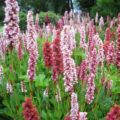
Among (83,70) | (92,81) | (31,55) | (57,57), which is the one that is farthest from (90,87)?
(31,55)

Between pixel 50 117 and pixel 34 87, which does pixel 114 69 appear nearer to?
pixel 34 87

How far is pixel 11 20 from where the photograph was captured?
13.6 ft

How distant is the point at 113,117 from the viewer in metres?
2.70

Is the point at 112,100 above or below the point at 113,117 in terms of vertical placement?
below

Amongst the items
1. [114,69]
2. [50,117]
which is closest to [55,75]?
[50,117]

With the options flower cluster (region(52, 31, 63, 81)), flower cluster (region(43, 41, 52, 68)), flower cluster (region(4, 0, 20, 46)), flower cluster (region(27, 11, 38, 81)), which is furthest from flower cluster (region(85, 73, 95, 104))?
flower cluster (region(4, 0, 20, 46))

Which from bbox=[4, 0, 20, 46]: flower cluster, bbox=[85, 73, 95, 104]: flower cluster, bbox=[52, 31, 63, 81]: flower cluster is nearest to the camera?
bbox=[85, 73, 95, 104]: flower cluster

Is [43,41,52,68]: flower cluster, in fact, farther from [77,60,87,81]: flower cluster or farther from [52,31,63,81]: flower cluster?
[77,60,87,81]: flower cluster

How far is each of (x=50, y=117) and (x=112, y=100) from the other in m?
0.87

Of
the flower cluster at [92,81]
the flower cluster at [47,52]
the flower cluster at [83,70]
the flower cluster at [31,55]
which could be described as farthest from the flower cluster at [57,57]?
the flower cluster at [83,70]

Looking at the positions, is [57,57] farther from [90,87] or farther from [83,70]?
[83,70]

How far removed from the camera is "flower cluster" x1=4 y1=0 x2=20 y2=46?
13.5ft

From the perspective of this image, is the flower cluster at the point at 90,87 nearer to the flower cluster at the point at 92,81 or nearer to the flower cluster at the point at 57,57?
the flower cluster at the point at 92,81

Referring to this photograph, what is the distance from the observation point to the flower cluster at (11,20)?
4.11 meters
